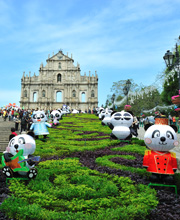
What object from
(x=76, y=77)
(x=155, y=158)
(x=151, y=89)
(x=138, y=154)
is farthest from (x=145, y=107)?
(x=155, y=158)

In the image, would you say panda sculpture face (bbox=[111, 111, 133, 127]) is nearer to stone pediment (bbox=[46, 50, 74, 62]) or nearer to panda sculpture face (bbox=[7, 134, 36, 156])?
panda sculpture face (bbox=[7, 134, 36, 156])

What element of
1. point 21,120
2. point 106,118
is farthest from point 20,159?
point 106,118

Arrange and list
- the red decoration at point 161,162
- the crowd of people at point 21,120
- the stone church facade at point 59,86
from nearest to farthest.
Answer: the red decoration at point 161,162, the crowd of people at point 21,120, the stone church facade at point 59,86

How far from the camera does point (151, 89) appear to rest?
34.7 m

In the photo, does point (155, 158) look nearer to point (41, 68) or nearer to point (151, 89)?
point (151, 89)

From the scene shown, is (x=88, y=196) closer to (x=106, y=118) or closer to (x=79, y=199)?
(x=79, y=199)

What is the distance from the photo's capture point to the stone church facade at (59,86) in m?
55.8

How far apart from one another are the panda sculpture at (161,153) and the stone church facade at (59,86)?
50528 millimetres

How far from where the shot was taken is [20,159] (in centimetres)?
456

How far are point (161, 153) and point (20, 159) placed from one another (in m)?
2.99

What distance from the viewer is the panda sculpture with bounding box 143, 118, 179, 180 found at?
14.8 feet

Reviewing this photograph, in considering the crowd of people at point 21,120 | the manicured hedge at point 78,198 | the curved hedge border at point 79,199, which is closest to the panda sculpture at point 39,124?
the crowd of people at point 21,120

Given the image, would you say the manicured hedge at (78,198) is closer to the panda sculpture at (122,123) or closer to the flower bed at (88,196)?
the flower bed at (88,196)

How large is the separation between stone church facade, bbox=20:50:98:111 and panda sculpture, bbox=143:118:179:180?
50.5 meters
